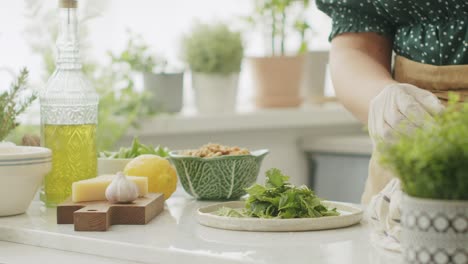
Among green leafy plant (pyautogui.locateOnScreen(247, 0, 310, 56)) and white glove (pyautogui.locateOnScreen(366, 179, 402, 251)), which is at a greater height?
green leafy plant (pyautogui.locateOnScreen(247, 0, 310, 56))

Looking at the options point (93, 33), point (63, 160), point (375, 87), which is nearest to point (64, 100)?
point (63, 160)

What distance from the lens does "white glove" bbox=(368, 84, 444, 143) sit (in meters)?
1.28

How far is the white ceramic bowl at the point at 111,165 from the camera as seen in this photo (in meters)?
1.82

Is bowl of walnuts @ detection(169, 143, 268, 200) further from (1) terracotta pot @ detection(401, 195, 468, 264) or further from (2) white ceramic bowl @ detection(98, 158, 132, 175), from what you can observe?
(1) terracotta pot @ detection(401, 195, 468, 264)

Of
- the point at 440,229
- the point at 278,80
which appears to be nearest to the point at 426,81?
the point at 440,229

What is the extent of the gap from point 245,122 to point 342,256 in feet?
7.66

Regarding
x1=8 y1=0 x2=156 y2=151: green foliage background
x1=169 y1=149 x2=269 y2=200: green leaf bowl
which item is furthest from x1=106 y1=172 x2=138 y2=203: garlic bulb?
x1=8 y1=0 x2=156 y2=151: green foliage background

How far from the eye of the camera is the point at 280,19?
3697 millimetres

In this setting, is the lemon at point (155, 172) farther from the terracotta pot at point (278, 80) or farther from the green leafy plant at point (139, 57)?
the terracotta pot at point (278, 80)

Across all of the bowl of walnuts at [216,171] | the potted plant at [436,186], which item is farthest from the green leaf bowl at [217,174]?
the potted plant at [436,186]

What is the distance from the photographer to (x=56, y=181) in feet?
5.63

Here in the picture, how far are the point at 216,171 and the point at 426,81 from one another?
0.45m

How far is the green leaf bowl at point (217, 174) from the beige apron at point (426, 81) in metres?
0.24

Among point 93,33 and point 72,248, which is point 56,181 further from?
point 93,33
